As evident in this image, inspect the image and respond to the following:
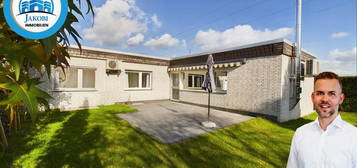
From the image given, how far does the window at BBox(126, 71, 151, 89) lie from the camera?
12.3 metres

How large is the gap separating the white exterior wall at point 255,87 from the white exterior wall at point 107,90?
19.7 ft

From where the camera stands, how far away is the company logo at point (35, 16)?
50.4 inches

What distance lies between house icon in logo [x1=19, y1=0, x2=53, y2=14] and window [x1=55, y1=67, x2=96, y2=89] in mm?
9550

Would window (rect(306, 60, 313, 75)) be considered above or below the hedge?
above

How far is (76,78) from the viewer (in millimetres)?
9734

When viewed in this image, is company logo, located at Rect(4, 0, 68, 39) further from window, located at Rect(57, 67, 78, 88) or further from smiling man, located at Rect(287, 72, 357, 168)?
window, located at Rect(57, 67, 78, 88)

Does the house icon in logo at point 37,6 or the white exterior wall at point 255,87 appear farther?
the white exterior wall at point 255,87

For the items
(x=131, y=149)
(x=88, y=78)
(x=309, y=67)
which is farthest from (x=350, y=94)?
(x=88, y=78)

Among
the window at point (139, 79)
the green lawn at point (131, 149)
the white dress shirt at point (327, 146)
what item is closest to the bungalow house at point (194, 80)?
the window at point (139, 79)

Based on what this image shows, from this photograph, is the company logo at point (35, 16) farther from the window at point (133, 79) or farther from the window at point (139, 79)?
the window at point (133, 79)

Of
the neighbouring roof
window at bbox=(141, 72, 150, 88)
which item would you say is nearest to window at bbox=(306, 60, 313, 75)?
the neighbouring roof

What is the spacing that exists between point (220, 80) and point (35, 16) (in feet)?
34.6

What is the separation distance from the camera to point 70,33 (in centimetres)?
175

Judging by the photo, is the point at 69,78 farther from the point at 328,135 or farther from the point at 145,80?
the point at 328,135
